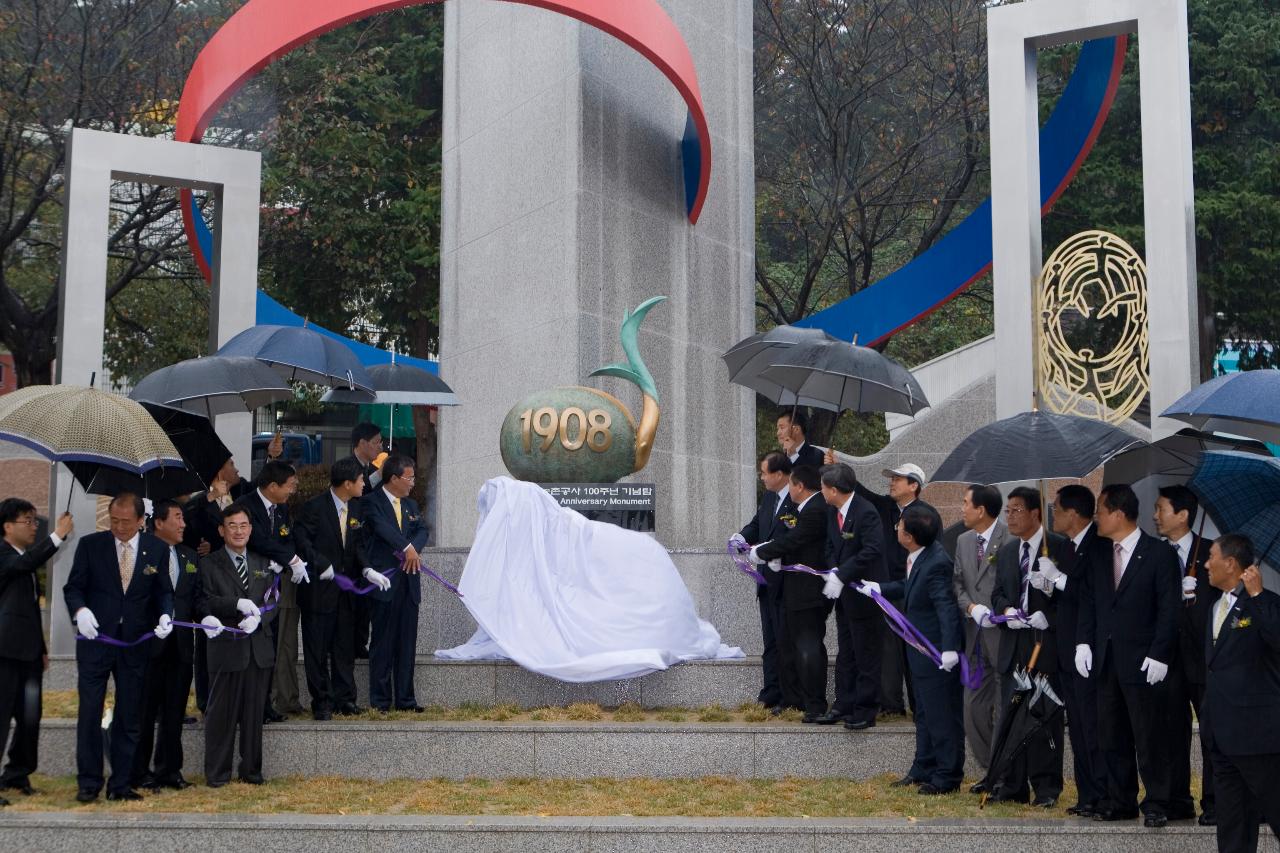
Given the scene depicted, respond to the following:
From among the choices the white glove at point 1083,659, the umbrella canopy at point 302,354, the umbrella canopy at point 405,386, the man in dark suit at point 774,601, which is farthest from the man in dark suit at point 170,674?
the white glove at point 1083,659

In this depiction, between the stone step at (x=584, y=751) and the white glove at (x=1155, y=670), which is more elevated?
the white glove at (x=1155, y=670)

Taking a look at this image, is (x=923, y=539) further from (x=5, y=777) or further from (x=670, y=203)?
(x=670, y=203)

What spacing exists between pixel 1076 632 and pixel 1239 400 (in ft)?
4.95

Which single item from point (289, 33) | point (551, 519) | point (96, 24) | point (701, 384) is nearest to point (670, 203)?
point (701, 384)

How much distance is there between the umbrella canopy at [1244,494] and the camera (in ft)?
21.6

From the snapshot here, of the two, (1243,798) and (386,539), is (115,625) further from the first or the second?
(1243,798)

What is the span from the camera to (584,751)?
27.8 feet

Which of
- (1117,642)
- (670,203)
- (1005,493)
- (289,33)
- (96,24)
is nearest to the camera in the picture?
(1117,642)

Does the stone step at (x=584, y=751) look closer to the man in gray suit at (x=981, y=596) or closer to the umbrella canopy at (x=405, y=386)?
the man in gray suit at (x=981, y=596)

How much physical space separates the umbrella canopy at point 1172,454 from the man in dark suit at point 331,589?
4.95 m

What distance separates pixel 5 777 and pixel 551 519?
3.97m

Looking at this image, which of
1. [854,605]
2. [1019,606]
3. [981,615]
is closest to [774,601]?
[854,605]

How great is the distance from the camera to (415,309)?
24234 millimetres

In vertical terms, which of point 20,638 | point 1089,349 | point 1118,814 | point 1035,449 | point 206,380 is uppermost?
point 1089,349
